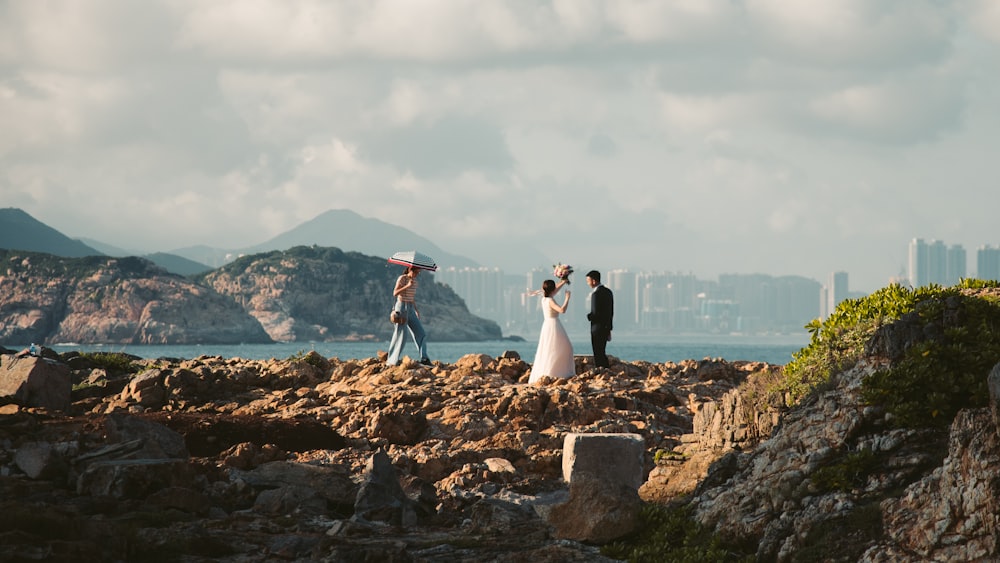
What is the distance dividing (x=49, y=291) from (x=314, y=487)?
5619 inches

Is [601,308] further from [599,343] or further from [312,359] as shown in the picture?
[312,359]

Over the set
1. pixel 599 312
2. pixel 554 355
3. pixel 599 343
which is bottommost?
pixel 554 355

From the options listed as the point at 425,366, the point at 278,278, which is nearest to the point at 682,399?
the point at 425,366

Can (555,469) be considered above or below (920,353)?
below

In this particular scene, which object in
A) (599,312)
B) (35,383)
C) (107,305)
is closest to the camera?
(35,383)

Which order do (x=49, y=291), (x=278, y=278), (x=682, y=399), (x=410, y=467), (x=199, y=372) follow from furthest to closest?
(x=278, y=278) → (x=49, y=291) → (x=199, y=372) → (x=682, y=399) → (x=410, y=467)

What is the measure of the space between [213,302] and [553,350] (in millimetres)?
139511

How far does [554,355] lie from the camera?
64.7ft

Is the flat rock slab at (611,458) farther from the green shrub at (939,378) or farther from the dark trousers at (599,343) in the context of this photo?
the dark trousers at (599,343)

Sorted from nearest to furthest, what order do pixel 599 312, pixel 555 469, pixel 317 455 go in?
pixel 555 469 → pixel 317 455 → pixel 599 312

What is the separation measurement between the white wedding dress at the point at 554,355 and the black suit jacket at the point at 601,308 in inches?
28.4

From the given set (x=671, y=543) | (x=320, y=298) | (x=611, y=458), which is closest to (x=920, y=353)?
(x=671, y=543)

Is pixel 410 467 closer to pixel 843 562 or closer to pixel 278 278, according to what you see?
pixel 843 562

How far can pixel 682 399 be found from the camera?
18750 millimetres
